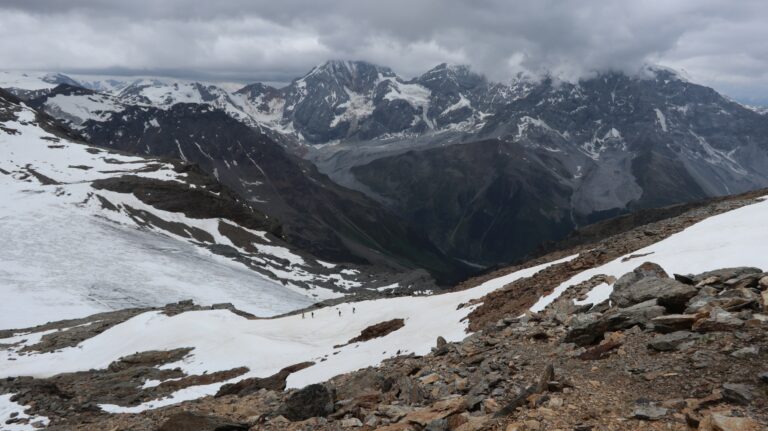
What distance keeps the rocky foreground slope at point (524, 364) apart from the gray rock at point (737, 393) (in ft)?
0.10

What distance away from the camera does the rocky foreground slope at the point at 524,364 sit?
11125mm

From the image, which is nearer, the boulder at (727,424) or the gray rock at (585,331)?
the boulder at (727,424)

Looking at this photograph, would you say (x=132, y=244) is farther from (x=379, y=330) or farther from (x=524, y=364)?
(x=524, y=364)

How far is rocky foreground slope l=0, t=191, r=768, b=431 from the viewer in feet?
36.5

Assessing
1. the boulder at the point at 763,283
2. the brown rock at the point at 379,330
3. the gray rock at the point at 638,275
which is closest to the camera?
the boulder at the point at 763,283

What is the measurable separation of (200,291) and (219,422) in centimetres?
8291

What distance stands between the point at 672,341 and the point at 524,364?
12.4 feet

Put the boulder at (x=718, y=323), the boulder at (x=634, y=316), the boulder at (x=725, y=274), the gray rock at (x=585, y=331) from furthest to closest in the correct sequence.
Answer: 1. the boulder at (x=725, y=274)
2. the gray rock at (x=585, y=331)
3. the boulder at (x=634, y=316)
4. the boulder at (x=718, y=323)

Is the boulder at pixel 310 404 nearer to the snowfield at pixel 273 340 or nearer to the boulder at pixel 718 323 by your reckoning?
the boulder at pixel 718 323

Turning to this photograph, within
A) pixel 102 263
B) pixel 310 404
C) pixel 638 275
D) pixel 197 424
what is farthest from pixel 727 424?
pixel 102 263

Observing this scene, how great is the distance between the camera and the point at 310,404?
1520cm

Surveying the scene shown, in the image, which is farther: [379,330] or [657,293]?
[379,330]

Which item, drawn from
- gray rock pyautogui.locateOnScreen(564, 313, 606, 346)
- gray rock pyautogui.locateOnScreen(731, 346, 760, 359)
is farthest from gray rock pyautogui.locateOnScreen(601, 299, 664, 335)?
gray rock pyautogui.locateOnScreen(731, 346, 760, 359)

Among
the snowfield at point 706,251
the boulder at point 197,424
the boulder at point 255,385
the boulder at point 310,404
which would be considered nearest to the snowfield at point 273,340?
the boulder at point 255,385
